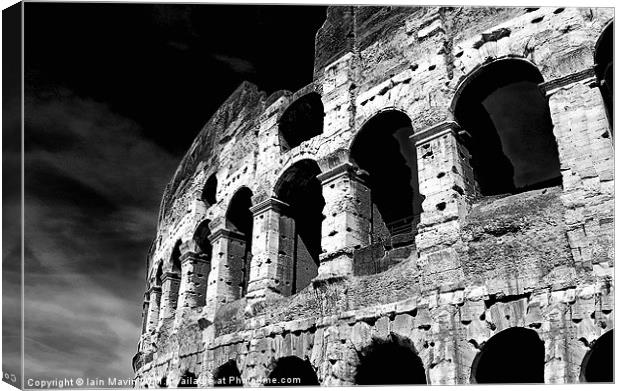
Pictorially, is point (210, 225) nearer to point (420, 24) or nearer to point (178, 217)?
point (178, 217)

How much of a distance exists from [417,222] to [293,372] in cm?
302

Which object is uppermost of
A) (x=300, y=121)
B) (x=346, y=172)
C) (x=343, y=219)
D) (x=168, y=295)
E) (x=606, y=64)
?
(x=300, y=121)

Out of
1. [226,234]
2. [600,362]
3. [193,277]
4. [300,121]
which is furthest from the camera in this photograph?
[193,277]

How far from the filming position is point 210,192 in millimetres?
14211

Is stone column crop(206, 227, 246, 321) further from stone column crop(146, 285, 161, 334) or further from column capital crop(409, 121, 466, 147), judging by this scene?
column capital crop(409, 121, 466, 147)

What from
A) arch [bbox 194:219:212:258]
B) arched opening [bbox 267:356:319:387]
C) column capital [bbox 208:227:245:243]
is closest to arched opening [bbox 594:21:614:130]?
arched opening [bbox 267:356:319:387]

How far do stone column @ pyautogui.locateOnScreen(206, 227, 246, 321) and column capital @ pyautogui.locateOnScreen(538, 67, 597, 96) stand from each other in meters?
6.83

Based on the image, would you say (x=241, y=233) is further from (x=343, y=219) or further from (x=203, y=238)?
(x=343, y=219)

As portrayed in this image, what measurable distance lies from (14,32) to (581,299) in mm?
6845

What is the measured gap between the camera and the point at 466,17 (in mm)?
8688

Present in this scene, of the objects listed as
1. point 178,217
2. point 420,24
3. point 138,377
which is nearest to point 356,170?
point 420,24

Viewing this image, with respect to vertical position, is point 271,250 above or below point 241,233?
below

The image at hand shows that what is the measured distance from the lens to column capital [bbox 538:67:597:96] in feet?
23.3

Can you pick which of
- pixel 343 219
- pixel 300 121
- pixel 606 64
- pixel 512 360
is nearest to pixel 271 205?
pixel 300 121
